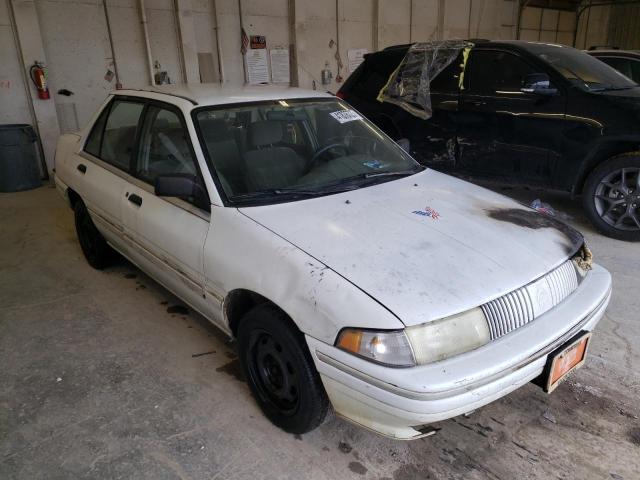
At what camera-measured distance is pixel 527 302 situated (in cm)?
194

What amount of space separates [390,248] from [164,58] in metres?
7.38

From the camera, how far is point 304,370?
1942 millimetres

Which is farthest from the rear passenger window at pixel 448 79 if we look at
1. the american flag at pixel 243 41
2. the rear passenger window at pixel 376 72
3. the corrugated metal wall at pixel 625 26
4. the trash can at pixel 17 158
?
the corrugated metal wall at pixel 625 26

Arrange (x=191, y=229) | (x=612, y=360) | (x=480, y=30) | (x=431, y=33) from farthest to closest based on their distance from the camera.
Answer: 1. (x=480, y=30)
2. (x=431, y=33)
3. (x=612, y=360)
4. (x=191, y=229)

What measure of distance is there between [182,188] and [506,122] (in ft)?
11.9

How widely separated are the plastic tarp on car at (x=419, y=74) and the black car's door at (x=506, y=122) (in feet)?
1.00

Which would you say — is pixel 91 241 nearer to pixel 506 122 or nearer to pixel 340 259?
pixel 340 259

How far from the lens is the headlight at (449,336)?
1.71m

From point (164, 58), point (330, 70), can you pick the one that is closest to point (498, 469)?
point (164, 58)

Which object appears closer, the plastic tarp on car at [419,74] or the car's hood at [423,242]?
the car's hood at [423,242]

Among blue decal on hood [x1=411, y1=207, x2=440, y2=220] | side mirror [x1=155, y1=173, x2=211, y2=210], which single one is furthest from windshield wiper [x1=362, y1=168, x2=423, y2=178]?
side mirror [x1=155, y1=173, x2=211, y2=210]

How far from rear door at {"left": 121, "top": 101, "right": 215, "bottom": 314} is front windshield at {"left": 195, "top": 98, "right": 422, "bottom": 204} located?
177 millimetres

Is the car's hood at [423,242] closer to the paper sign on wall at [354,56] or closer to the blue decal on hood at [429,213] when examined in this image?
the blue decal on hood at [429,213]

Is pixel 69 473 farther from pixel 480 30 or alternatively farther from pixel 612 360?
pixel 480 30
